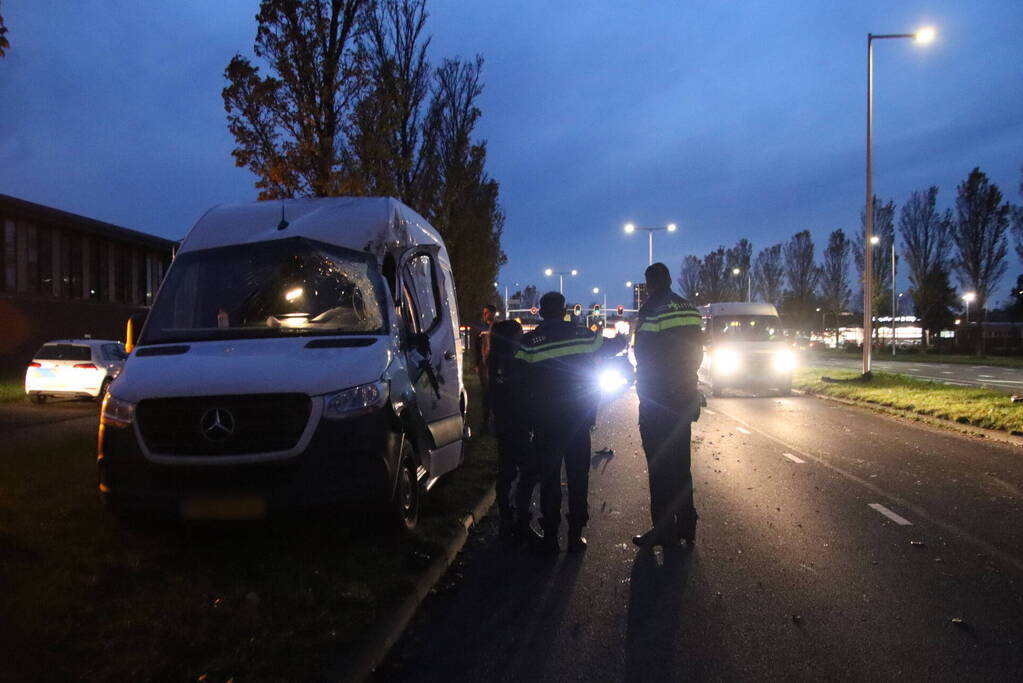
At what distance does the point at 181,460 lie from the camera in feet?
17.6

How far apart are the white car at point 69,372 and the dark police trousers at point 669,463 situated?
1582cm

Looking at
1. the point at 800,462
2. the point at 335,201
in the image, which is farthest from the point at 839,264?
the point at 335,201

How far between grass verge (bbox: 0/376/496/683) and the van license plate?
152 mm

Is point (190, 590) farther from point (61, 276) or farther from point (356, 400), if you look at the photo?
point (61, 276)

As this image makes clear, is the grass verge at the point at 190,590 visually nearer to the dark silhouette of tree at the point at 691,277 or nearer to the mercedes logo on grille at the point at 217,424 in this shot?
the mercedes logo on grille at the point at 217,424

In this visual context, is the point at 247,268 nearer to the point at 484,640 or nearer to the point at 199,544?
the point at 199,544

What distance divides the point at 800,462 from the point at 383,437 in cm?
714

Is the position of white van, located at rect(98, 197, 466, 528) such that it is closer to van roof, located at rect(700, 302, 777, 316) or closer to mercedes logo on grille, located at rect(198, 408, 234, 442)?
mercedes logo on grille, located at rect(198, 408, 234, 442)

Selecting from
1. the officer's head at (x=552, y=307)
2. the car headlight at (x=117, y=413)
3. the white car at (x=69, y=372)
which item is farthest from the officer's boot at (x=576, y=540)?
the white car at (x=69, y=372)

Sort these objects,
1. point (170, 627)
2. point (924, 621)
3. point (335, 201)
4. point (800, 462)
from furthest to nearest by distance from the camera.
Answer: point (800, 462) → point (335, 201) → point (924, 621) → point (170, 627)

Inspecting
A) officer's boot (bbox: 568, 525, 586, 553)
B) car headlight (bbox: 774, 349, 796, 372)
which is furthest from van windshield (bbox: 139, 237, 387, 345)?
car headlight (bbox: 774, 349, 796, 372)

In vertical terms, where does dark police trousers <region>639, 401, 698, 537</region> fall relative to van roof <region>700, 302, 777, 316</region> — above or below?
below

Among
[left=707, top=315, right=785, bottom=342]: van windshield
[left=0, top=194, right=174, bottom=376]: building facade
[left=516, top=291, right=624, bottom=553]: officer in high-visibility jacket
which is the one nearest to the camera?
[left=516, top=291, right=624, bottom=553]: officer in high-visibility jacket

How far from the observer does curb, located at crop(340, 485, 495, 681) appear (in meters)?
4.09
